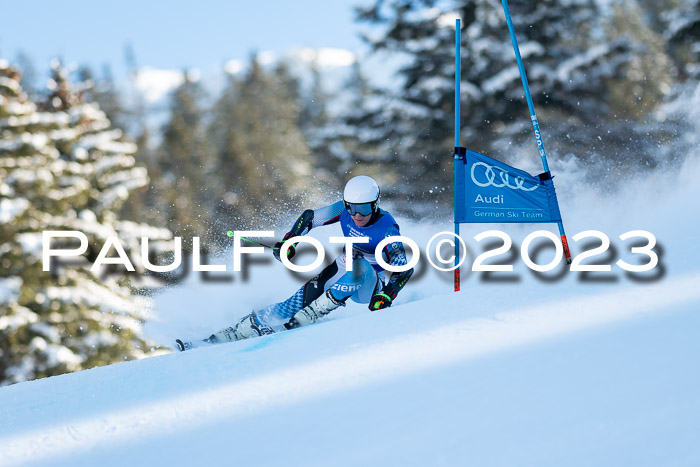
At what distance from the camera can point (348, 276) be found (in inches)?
216

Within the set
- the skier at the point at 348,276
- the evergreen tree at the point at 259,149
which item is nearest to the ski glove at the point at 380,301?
the skier at the point at 348,276

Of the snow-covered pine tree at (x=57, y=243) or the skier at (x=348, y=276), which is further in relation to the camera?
the snow-covered pine tree at (x=57, y=243)

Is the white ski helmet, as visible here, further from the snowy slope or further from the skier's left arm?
the snowy slope

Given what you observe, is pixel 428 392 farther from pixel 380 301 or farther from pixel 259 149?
pixel 259 149

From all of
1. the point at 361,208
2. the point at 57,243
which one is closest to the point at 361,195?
the point at 361,208

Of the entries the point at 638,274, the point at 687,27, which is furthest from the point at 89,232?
the point at 687,27

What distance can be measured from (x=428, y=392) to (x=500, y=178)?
3270 millimetres

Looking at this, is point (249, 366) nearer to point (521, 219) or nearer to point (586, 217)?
point (521, 219)

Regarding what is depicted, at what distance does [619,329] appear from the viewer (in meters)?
3.51

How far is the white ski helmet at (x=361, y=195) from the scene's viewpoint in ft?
18.3

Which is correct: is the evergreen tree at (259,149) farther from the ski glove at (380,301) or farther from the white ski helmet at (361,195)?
the ski glove at (380,301)

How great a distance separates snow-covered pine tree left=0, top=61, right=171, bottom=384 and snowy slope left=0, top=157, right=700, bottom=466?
7.73 metres

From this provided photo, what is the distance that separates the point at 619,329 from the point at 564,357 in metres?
0.46

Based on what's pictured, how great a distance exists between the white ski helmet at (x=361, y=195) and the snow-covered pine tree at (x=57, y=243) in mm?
6829
